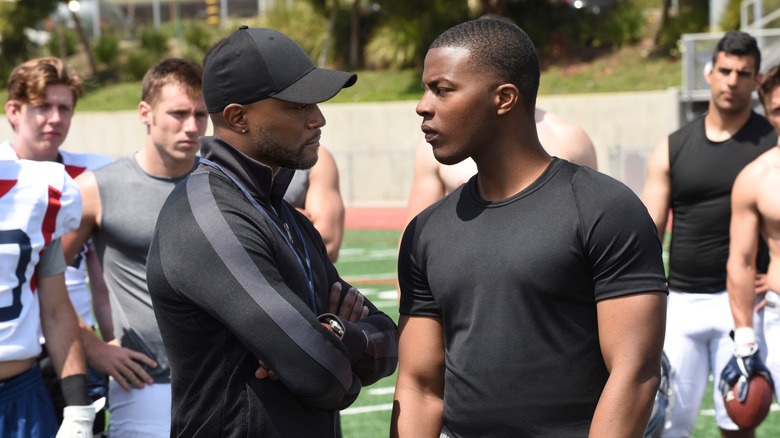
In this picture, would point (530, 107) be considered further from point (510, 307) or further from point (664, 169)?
point (664, 169)

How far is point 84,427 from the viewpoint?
359 cm

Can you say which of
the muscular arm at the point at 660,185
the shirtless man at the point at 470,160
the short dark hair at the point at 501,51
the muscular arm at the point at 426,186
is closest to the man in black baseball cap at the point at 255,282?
the short dark hair at the point at 501,51

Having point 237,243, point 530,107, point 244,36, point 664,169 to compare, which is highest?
point 244,36

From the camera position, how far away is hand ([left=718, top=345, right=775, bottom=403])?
4.74m

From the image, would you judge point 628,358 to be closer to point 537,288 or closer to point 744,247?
point 537,288

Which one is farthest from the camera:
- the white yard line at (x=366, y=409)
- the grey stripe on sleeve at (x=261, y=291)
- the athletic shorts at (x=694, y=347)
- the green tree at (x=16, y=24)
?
the green tree at (x=16, y=24)

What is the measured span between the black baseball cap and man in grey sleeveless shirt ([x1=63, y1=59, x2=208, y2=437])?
1455 mm

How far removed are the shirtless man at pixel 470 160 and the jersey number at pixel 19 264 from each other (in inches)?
66.2

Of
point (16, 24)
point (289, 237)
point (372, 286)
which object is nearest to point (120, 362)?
point (289, 237)

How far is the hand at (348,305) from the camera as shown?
2.85 m

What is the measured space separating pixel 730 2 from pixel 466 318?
26676 millimetres

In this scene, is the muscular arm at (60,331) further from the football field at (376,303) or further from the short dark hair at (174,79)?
the football field at (376,303)

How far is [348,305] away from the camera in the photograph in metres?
2.88

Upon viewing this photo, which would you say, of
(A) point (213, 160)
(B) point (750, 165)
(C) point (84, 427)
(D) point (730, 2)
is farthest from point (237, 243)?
(D) point (730, 2)
